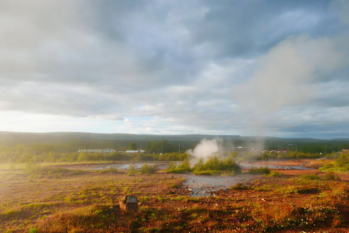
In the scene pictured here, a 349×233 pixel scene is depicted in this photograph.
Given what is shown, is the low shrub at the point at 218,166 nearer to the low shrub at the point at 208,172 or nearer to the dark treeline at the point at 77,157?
the low shrub at the point at 208,172

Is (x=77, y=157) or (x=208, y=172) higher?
(x=208, y=172)

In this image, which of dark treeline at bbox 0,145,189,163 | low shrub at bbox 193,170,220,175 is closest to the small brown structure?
low shrub at bbox 193,170,220,175

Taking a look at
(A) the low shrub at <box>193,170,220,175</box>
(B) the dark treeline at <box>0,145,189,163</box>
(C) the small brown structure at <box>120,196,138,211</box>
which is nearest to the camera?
(C) the small brown structure at <box>120,196,138,211</box>

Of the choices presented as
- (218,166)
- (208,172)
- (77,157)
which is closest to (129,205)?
(208,172)

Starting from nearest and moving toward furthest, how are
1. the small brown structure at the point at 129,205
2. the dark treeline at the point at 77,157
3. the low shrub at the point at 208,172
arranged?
the small brown structure at the point at 129,205 < the low shrub at the point at 208,172 < the dark treeline at the point at 77,157

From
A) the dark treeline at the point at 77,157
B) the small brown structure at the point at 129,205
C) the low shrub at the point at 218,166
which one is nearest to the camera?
the small brown structure at the point at 129,205

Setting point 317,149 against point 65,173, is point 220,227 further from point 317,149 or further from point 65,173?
point 317,149

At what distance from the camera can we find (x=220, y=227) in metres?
8.77

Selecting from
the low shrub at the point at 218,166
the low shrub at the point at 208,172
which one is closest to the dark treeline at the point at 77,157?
the low shrub at the point at 218,166

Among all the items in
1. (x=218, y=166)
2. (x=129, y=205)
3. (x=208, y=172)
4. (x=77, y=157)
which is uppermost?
(x=129, y=205)

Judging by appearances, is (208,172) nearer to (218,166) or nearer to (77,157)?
(218,166)

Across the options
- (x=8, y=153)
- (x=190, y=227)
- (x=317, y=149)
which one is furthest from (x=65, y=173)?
(x=317, y=149)

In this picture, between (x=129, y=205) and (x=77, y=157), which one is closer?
(x=129, y=205)

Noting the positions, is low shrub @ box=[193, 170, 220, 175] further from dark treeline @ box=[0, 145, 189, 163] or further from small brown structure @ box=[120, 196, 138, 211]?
small brown structure @ box=[120, 196, 138, 211]
